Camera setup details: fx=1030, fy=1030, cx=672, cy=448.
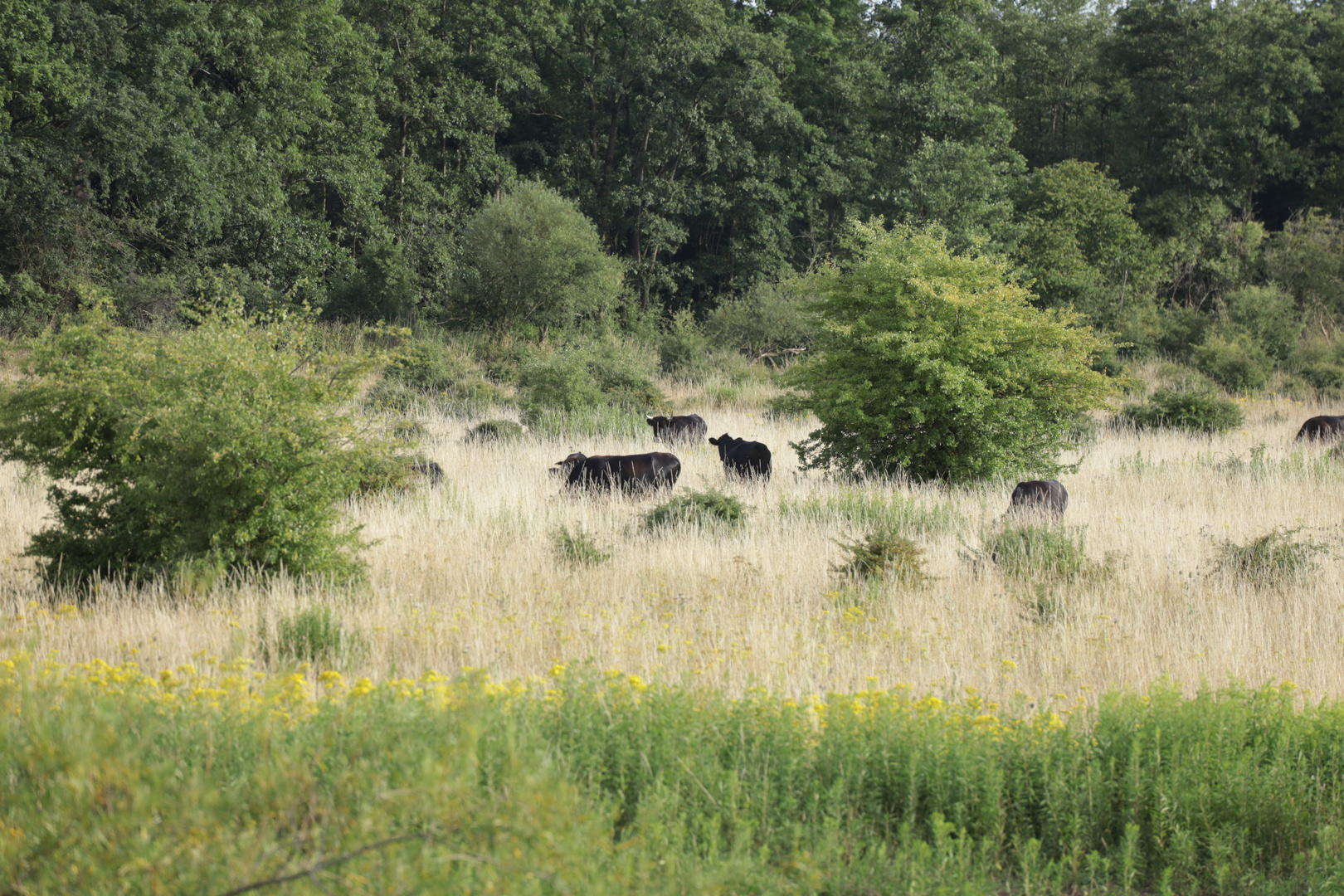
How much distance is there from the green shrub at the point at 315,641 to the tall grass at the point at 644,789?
57 cm

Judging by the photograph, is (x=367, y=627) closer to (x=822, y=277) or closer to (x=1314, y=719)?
(x=1314, y=719)

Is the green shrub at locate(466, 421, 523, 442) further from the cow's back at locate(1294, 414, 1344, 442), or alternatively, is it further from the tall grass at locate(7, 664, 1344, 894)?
the cow's back at locate(1294, 414, 1344, 442)

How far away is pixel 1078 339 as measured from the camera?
13.2 metres

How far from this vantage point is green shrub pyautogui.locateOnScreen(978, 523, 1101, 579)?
8.05 m

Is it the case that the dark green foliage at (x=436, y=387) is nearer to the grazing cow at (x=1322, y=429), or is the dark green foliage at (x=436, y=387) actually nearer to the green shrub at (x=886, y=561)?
the green shrub at (x=886, y=561)

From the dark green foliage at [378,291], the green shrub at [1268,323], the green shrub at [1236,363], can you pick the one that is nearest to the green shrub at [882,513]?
the green shrub at [1236,363]

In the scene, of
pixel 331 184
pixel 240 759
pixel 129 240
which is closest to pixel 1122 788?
pixel 240 759

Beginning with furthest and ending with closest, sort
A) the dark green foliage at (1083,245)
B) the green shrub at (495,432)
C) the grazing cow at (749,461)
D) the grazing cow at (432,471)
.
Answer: the dark green foliage at (1083,245) < the green shrub at (495,432) < the grazing cow at (749,461) < the grazing cow at (432,471)

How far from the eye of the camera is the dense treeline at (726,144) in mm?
33406

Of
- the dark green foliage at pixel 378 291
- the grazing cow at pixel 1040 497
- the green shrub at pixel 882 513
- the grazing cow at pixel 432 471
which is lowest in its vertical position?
the green shrub at pixel 882 513

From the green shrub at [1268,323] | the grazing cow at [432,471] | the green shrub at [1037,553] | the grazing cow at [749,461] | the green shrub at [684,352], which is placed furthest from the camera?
the green shrub at [1268,323]

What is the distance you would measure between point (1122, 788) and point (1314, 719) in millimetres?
1276

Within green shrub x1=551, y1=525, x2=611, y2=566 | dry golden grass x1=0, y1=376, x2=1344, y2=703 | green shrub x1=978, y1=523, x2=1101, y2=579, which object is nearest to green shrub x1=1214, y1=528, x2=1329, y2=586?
dry golden grass x1=0, y1=376, x2=1344, y2=703

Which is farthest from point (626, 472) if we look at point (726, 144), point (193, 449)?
point (726, 144)
